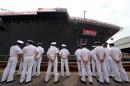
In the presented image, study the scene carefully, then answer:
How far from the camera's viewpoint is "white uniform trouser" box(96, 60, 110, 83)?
9844mm

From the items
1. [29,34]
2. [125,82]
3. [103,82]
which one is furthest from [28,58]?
[29,34]

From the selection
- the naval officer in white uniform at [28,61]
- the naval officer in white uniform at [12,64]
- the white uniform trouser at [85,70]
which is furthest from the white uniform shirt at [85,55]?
the naval officer in white uniform at [12,64]

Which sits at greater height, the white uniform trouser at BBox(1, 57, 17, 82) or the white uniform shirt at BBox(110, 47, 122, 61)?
the white uniform shirt at BBox(110, 47, 122, 61)

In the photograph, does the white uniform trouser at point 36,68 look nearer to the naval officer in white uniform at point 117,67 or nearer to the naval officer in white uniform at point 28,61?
the naval officer in white uniform at point 28,61

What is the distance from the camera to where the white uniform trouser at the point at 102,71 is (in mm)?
9844

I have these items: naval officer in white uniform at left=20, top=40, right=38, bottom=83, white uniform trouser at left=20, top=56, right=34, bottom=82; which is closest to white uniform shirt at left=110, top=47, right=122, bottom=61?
naval officer in white uniform at left=20, top=40, right=38, bottom=83

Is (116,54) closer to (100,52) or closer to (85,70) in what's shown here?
(100,52)

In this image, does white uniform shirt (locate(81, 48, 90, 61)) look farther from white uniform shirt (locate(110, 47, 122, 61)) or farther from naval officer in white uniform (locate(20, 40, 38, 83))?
naval officer in white uniform (locate(20, 40, 38, 83))

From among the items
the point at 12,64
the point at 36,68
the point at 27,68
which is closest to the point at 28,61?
the point at 27,68

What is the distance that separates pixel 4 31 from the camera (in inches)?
1196

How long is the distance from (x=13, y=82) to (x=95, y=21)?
2262 centimetres

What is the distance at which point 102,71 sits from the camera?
33.2 feet

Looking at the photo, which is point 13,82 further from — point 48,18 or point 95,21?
point 95,21

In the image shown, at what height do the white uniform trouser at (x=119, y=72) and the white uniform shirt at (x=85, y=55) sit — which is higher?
the white uniform shirt at (x=85, y=55)
